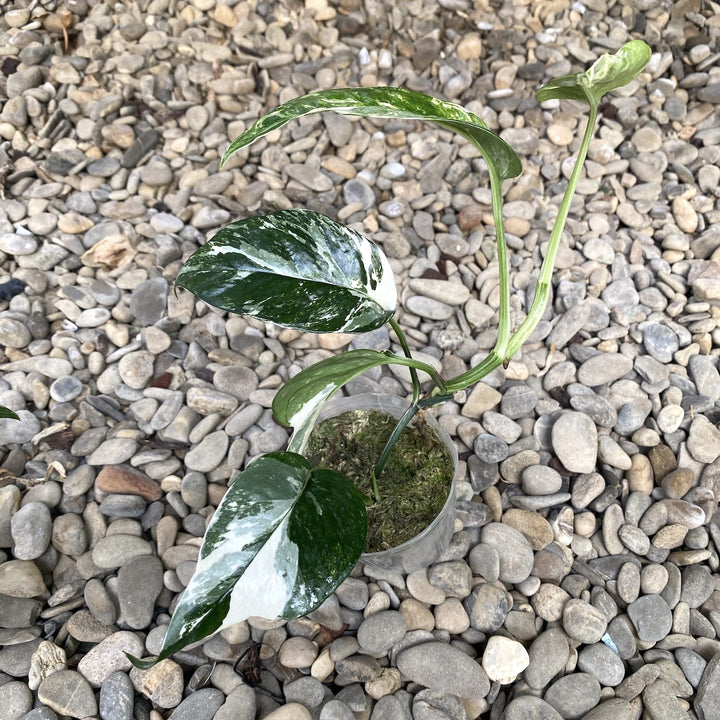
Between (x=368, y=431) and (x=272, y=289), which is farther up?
(x=272, y=289)

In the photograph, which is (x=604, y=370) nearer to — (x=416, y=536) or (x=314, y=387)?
(x=416, y=536)

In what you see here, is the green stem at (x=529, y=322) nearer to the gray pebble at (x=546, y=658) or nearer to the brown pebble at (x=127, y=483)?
the gray pebble at (x=546, y=658)

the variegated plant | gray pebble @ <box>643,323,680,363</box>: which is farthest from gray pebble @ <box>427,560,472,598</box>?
gray pebble @ <box>643,323,680,363</box>

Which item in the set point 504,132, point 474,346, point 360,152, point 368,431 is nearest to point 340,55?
point 360,152

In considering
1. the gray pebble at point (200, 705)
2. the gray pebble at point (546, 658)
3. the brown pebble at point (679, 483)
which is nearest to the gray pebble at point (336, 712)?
the gray pebble at point (200, 705)

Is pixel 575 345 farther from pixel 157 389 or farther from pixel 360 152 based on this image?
pixel 157 389

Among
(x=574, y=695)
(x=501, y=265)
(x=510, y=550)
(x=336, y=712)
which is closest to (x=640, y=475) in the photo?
(x=510, y=550)
